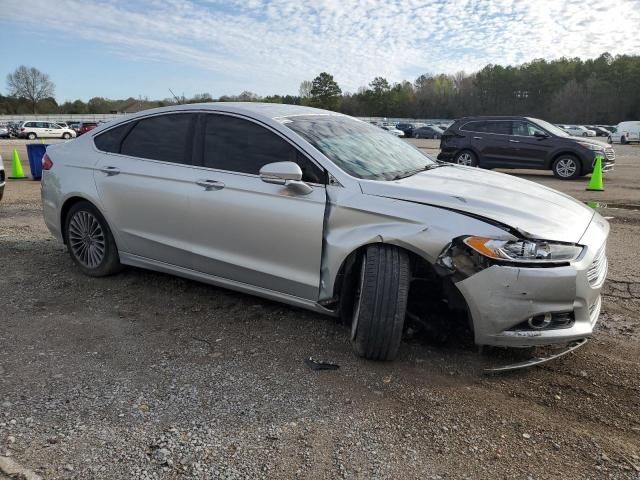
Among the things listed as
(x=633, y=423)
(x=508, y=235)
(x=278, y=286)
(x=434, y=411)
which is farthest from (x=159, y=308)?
(x=633, y=423)

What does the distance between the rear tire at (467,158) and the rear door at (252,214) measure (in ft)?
40.1

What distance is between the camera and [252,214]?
12.2 ft

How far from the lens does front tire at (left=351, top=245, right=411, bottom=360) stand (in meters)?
3.11

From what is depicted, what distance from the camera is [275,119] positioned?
3889 mm

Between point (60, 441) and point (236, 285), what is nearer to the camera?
point (60, 441)

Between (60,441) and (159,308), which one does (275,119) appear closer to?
(159,308)

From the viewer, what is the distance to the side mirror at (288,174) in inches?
134

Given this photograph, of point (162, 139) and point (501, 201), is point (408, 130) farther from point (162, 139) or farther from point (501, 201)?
point (501, 201)

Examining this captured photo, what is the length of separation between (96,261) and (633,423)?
4.40m

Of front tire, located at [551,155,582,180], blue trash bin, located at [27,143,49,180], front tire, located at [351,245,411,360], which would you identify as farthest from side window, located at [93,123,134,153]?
front tire, located at [551,155,582,180]

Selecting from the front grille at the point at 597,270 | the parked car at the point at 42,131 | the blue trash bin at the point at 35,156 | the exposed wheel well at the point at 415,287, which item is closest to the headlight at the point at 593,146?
the front grille at the point at 597,270

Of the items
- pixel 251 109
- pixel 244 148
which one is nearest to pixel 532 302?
pixel 244 148

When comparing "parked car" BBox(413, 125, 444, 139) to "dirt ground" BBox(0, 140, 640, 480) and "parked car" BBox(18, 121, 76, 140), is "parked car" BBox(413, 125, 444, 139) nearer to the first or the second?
"parked car" BBox(18, 121, 76, 140)

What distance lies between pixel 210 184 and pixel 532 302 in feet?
7.90
